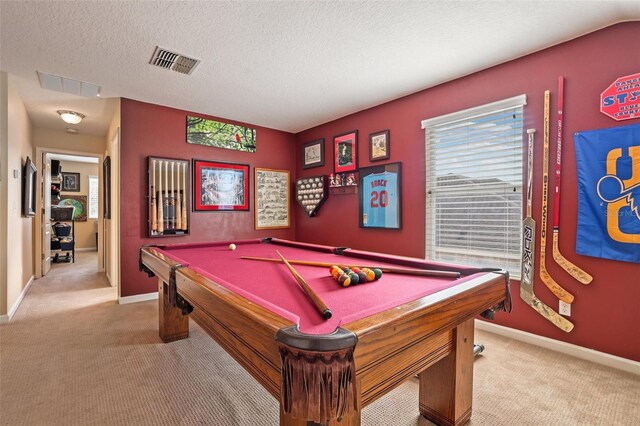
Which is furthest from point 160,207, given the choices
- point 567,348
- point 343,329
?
point 567,348

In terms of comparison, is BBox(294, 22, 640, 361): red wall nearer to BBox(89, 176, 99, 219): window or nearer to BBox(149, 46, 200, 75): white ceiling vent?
BBox(149, 46, 200, 75): white ceiling vent

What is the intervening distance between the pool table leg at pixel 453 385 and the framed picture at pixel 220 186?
354 centimetres

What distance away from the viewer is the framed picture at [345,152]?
4.06m

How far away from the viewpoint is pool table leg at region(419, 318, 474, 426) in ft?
4.78

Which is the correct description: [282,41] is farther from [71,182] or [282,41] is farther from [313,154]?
[71,182]

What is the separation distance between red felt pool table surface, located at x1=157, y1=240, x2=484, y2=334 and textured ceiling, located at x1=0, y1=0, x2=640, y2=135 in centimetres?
168

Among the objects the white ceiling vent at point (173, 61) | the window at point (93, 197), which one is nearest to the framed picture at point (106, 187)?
the white ceiling vent at point (173, 61)

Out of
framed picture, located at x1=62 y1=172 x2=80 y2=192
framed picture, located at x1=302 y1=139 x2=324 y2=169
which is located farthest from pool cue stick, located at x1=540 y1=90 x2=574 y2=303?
framed picture, located at x1=62 y1=172 x2=80 y2=192

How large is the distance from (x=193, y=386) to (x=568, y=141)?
318 centimetres

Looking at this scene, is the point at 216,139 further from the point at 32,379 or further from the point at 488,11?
the point at 488,11

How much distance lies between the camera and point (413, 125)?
133 inches

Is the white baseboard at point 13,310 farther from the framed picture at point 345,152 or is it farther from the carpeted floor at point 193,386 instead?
the framed picture at point 345,152

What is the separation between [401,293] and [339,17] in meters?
1.91

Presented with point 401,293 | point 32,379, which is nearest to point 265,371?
point 401,293
